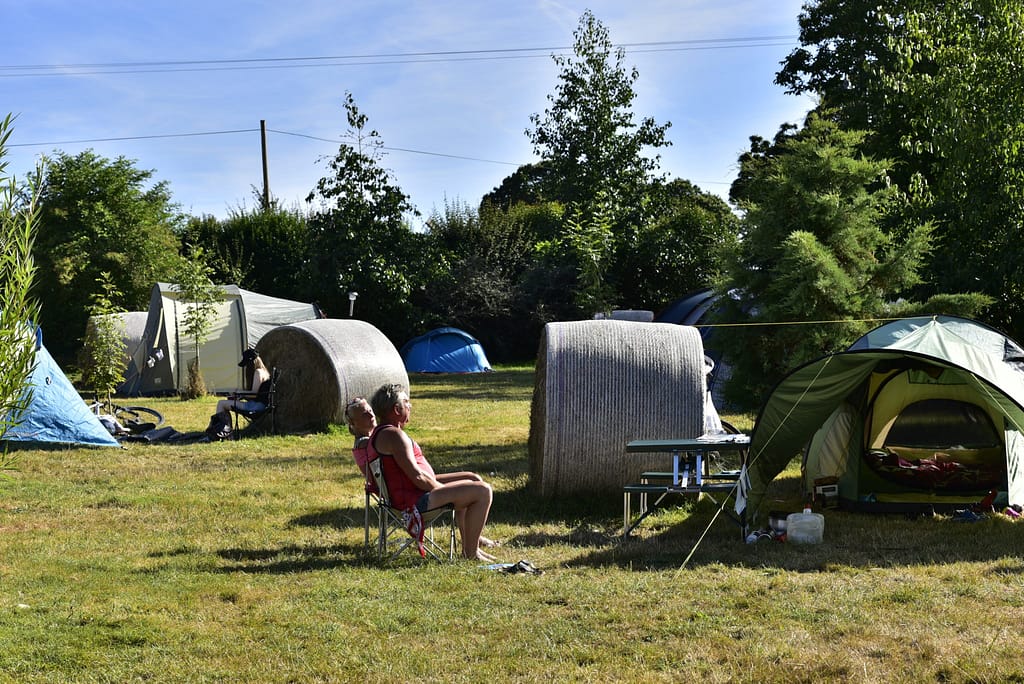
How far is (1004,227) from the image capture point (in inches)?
530

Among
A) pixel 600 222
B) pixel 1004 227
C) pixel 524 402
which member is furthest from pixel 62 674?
pixel 600 222

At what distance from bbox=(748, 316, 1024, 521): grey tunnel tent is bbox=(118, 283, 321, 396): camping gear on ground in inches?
520

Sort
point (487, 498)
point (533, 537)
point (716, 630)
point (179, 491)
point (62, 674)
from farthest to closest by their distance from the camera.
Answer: point (179, 491) < point (533, 537) < point (487, 498) < point (716, 630) < point (62, 674)

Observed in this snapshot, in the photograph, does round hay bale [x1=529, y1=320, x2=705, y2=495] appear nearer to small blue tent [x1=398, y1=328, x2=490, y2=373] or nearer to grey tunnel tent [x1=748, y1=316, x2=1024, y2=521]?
grey tunnel tent [x1=748, y1=316, x2=1024, y2=521]

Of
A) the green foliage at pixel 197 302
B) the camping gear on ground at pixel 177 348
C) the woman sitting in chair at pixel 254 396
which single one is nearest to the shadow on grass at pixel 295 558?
the woman sitting in chair at pixel 254 396

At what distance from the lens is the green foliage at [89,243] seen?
25109 millimetres

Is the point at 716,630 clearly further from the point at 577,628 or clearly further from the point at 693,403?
the point at 693,403

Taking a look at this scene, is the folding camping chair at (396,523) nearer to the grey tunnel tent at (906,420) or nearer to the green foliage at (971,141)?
the grey tunnel tent at (906,420)

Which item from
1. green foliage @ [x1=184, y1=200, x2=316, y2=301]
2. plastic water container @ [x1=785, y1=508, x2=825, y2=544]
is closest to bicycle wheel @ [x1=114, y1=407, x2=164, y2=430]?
plastic water container @ [x1=785, y1=508, x2=825, y2=544]

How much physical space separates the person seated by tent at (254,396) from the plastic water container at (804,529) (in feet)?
26.9

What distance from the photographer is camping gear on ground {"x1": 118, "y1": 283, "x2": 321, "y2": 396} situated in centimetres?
2022

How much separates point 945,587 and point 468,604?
2.87 meters

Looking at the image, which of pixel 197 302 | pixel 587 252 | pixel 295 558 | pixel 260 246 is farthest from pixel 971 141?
pixel 260 246

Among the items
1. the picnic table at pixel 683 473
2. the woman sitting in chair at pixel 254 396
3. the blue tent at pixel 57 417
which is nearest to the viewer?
the picnic table at pixel 683 473
